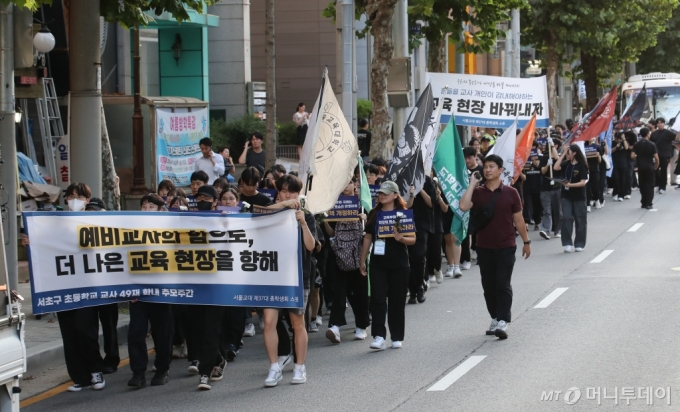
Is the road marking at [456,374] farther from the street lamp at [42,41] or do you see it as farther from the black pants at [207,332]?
the street lamp at [42,41]

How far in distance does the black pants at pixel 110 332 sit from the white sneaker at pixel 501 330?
3662 mm

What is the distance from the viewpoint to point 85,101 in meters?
12.9

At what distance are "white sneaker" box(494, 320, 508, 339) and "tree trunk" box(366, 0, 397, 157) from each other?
9.93m

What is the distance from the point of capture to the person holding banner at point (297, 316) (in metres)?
9.30

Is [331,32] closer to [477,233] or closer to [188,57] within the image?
[188,57]

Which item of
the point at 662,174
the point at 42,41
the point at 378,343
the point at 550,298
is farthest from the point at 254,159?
the point at 662,174

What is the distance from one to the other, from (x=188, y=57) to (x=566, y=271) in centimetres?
1595

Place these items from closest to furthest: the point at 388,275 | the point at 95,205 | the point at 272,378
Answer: the point at 272,378, the point at 95,205, the point at 388,275

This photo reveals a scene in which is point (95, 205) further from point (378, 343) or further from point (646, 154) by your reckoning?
point (646, 154)

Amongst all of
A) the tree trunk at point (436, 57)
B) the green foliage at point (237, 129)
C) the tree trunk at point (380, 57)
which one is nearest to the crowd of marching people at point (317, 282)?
Answer: the tree trunk at point (380, 57)

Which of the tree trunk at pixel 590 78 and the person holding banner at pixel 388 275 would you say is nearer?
the person holding banner at pixel 388 275

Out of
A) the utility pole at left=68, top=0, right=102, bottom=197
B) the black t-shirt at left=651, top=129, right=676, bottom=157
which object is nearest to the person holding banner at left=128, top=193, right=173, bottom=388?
the utility pole at left=68, top=0, right=102, bottom=197

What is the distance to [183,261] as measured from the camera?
9.49m

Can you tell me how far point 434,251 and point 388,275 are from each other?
434cm
